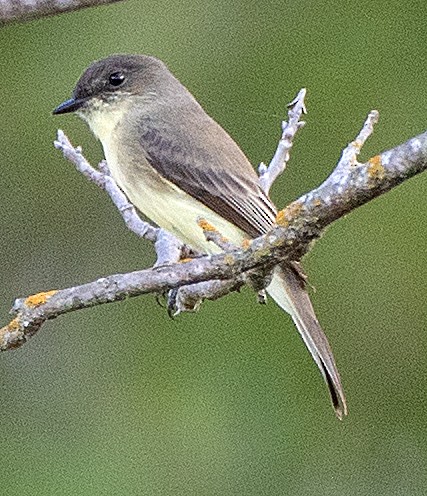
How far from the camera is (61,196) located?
6.29 m

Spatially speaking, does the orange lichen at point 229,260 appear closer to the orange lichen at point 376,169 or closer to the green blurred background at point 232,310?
the orange lichen at point 376,169

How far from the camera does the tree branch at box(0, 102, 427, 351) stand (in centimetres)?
282

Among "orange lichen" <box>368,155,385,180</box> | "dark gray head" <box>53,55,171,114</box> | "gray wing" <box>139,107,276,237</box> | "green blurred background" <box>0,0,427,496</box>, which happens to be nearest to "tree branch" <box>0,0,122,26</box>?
"orange lichen" <box>368,155,385,180</box>

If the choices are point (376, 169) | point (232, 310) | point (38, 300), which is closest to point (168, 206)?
point (38, 300)

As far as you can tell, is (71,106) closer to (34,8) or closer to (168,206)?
(168,206)

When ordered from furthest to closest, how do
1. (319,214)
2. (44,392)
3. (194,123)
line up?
1. (44,392)
2. (194,123)
3. (319,214)

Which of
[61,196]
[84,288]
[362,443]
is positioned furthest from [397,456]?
[84,288]

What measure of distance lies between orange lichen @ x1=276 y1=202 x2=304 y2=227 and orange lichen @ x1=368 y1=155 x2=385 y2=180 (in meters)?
0.18

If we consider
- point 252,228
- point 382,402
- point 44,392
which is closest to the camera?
point 252,228

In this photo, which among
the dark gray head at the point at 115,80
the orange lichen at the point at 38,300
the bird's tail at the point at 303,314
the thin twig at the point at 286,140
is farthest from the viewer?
the thin twig at the point at 286,140

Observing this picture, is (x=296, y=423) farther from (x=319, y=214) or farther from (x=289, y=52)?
(x=319, y=214)

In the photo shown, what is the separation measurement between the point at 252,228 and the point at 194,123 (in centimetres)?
44

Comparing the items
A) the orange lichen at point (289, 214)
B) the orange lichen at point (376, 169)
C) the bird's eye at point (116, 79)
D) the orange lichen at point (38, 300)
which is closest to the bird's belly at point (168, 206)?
the bird's eye at point (116, 79)

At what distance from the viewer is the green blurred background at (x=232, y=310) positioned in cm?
574
